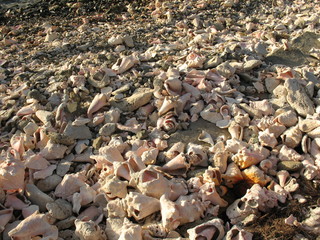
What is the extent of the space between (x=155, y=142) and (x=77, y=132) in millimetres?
750

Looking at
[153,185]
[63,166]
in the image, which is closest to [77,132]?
[63,166]

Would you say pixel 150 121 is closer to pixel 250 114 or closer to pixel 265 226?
pixel 250 114

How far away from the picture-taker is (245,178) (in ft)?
9.39

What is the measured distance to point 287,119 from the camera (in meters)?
3.34

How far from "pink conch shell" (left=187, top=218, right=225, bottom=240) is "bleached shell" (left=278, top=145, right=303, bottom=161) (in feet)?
2.90

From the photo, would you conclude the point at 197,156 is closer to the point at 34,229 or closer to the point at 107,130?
the point at 107,130

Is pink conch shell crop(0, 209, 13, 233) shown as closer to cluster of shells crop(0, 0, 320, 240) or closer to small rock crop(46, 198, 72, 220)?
cluster of shells crop(0, 0, 320, 240)

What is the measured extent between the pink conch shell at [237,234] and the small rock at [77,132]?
1651mm

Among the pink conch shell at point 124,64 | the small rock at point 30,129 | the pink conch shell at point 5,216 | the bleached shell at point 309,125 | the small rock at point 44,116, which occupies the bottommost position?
the bleached shell at point 309,125

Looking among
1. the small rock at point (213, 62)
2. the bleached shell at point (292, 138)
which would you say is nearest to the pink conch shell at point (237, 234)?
the bleached shell at point (292, 138)

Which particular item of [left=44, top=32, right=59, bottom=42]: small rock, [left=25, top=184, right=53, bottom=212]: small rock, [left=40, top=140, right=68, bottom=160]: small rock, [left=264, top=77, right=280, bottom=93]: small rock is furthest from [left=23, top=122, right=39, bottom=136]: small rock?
[left=44, top=32, right=59, bottom=42]: small rock

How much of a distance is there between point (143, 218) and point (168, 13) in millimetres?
4491

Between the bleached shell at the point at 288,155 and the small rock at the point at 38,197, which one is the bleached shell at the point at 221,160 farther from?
the small rock at the point at 38,197

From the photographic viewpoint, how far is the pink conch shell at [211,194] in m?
2.68
